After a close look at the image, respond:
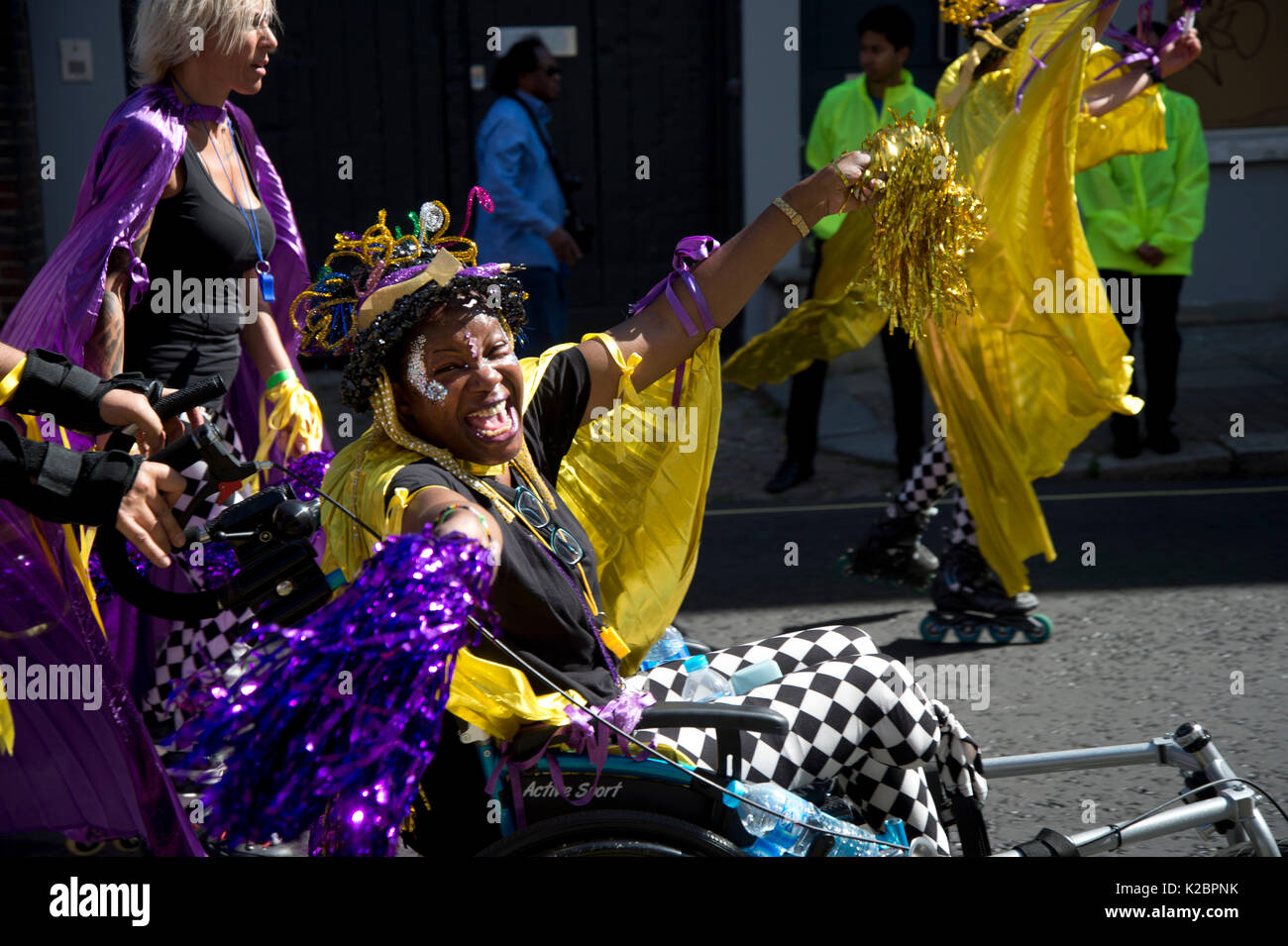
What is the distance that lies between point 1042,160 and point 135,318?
9.16 feet

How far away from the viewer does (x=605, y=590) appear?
3303 mm

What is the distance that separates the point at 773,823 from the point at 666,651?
29.4 inches

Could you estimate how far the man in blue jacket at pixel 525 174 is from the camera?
7133 millimetres

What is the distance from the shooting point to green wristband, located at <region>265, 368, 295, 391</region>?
158 inches

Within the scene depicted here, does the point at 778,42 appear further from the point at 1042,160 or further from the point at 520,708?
the point at 520,708

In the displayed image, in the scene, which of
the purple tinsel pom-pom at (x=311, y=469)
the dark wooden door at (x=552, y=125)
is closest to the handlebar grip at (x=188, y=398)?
the purple tinsel pom-pom at (x=311, y=469)

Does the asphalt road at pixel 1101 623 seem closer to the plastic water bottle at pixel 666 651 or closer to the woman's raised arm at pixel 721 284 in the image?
the plastic water bottle at pixel 666 651

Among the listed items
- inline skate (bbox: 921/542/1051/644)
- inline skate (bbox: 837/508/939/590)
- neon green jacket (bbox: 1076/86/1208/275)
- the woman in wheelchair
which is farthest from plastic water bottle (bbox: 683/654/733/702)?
neon green jacket (bbox: 1076/86/1208/275)

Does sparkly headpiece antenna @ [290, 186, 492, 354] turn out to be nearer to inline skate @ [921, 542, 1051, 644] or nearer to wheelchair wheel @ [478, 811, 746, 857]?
wheelchair wheel @ [478, 811, 746, 857]

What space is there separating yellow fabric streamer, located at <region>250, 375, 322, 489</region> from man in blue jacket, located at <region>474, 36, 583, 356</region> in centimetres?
316

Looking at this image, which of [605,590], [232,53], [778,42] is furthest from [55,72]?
[605,590]

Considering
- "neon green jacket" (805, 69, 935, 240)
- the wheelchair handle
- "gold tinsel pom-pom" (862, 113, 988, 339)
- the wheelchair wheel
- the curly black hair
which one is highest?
"neon green jacket" (805, 69, 935, 240)

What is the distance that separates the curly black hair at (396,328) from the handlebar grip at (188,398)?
25 cm

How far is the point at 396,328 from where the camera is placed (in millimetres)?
2754
